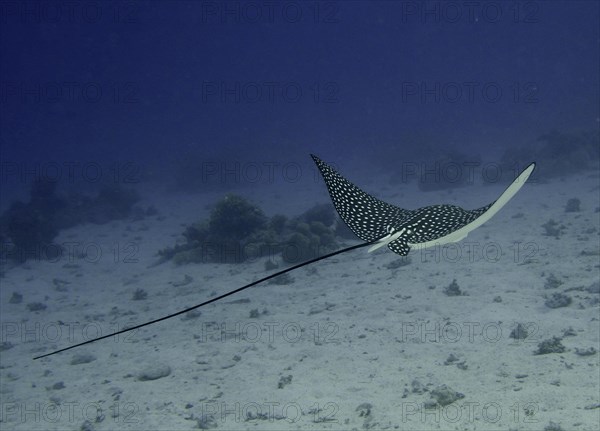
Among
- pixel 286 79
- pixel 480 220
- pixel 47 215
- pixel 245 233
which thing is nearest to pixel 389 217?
pixel 480 220

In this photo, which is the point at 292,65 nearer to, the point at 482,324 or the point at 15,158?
the point at 15,158

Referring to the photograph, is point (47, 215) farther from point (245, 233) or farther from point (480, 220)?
point (480, 220)

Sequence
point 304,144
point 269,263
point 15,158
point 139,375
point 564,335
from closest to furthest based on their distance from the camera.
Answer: point 564,335 < point 139,375 < point 269,263 < point 304,144 < point 15,158

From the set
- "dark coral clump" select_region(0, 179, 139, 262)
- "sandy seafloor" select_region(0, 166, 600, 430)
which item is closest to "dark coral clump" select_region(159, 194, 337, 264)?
"sandy seafloor" select_region(0, 166, 600, 430)

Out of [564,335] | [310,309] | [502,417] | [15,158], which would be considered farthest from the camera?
[15,158]

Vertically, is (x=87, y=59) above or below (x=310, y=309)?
above

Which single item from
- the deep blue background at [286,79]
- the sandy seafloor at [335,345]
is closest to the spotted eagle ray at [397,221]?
the sandy seafloor at [335,345]

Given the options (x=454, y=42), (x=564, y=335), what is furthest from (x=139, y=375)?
(x=454, y=42)

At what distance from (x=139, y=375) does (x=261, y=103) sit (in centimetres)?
11429

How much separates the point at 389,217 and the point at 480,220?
59.2 inches

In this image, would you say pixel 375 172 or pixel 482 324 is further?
pixel 375 172

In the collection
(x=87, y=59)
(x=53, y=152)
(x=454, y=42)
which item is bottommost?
(x=53, y=152)

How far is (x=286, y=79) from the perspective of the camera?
147875mm

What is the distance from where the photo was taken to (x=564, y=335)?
548 centimetres
